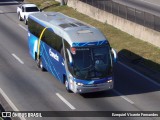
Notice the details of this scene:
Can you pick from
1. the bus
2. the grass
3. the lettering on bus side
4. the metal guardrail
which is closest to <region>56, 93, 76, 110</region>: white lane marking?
the bus

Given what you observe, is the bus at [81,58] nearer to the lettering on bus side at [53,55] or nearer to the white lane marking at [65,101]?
the lettering on bus side at [53,55]

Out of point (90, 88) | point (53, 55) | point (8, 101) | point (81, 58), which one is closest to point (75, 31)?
point (81, 58)

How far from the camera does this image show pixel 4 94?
2514 centimetres

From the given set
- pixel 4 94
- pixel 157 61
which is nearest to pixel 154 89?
pixel 157 61

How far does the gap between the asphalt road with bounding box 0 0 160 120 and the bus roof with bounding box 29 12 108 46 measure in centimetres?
317

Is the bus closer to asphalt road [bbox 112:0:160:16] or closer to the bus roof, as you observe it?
the bus roof

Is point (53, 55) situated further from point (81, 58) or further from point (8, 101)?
point (8, 101)

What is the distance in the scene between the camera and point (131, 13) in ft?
126

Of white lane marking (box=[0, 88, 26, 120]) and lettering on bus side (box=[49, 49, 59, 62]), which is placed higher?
lettering on bus side (box=[49, 49, 59, 62])

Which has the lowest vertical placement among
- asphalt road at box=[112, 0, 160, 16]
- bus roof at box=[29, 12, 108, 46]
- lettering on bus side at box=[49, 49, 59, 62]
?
asphalt road at box=[112, 0, 160, 16]

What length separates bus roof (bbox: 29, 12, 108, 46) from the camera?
23984 millimetres

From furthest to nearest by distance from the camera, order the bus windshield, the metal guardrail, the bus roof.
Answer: the metal guardrail < the bus roof < the bus windshield

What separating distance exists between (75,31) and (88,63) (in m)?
2.36

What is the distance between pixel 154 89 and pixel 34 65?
9.21 meters
